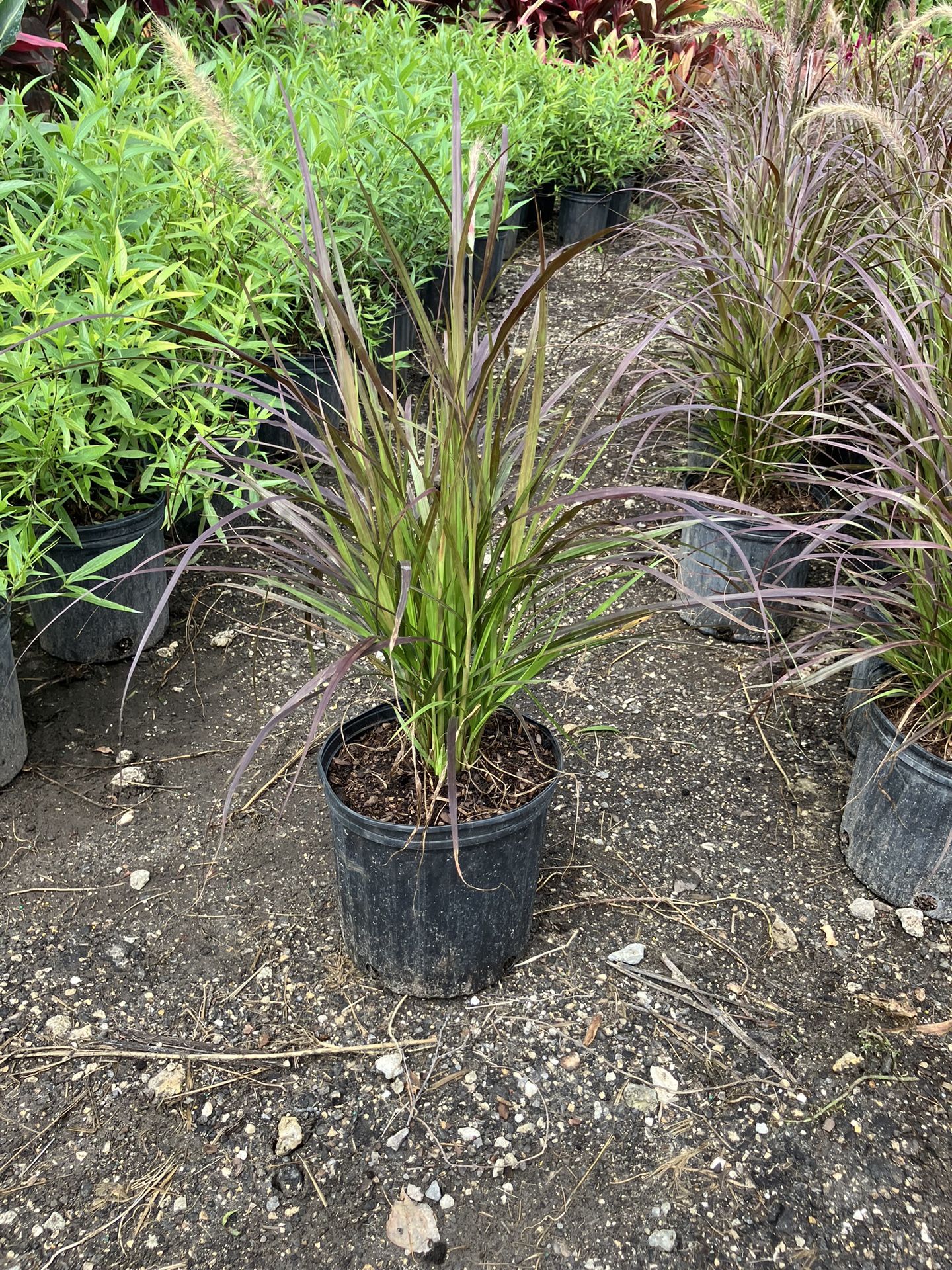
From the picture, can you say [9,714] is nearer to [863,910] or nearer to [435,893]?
[435,893]

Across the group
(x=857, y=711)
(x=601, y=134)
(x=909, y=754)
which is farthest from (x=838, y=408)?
(x=601, y=134)

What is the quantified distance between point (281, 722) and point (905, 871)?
1.33 m

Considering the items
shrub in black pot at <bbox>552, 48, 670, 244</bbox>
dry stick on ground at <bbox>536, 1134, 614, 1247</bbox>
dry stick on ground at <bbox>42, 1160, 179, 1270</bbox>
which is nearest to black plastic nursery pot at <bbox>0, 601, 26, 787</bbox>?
dry stick on ground at <bbox>42, 1160, 179, 1270</bbox>

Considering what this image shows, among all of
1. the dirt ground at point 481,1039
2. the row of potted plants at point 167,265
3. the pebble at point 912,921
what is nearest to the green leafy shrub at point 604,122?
the row of potted plants at point 167,265

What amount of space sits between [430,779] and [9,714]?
0.97 metres

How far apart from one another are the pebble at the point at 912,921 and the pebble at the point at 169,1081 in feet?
4.19

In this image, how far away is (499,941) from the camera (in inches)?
64.2

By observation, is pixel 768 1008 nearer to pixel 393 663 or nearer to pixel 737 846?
pixel 737 846

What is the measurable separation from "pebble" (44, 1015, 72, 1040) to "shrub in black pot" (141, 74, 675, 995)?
18.2 inches

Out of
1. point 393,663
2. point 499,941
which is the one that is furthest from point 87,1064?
point 393,663

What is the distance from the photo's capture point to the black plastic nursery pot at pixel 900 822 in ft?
5.71

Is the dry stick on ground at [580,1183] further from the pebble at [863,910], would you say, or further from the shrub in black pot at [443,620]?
the pebble at [863,910]

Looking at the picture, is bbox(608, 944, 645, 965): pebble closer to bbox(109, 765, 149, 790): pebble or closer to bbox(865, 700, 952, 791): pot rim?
bbox(865, 700, 952, 791): pot rim

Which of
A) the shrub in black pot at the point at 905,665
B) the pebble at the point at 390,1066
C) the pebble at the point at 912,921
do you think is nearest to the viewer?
the pebble at the point at 390,1066
